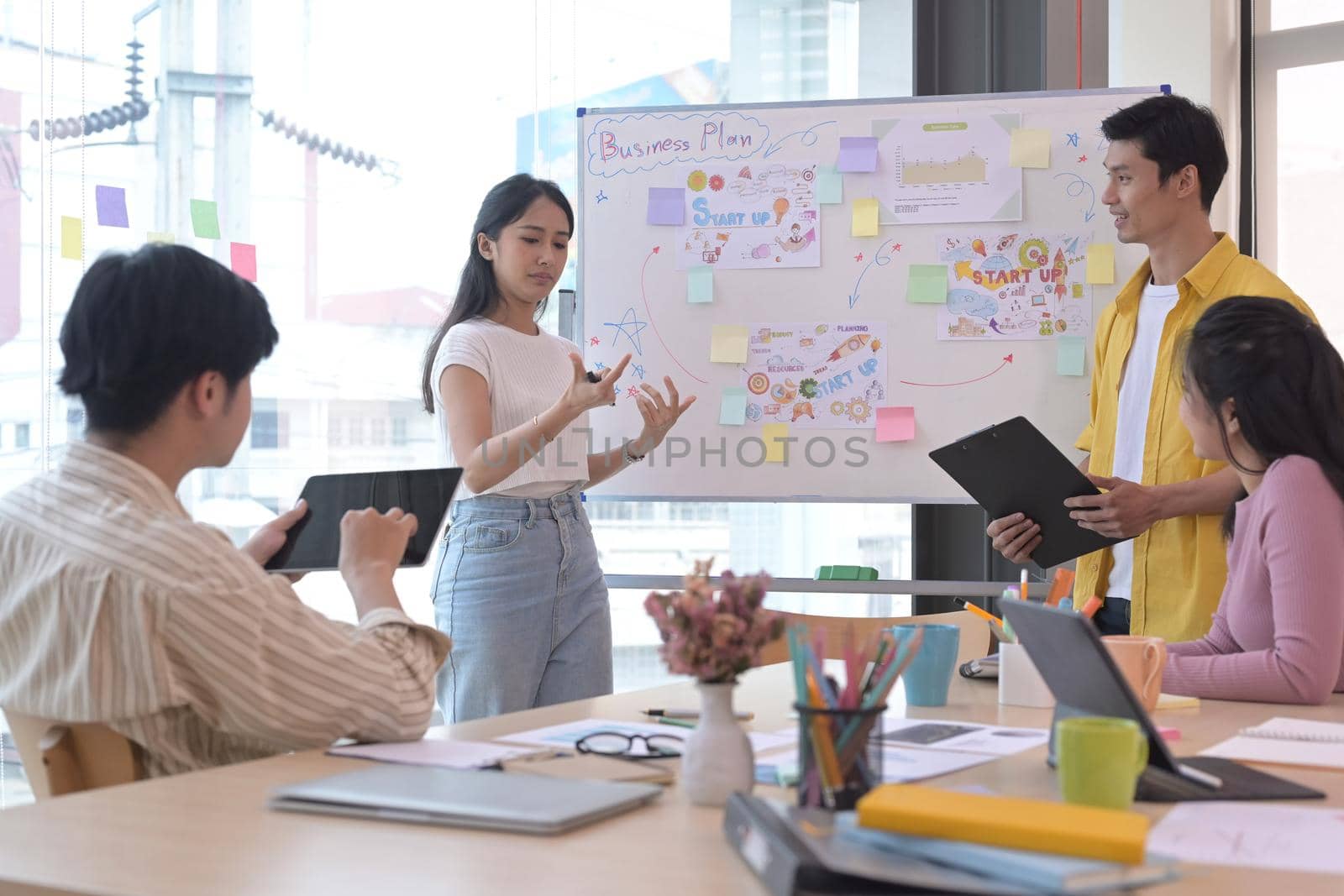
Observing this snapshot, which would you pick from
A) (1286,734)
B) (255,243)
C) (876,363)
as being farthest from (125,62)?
(1286,734)

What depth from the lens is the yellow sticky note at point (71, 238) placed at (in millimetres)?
2914

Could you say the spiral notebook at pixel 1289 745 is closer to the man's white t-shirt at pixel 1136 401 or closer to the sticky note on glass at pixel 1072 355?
the man's white t-shirt at pixel 1136 401

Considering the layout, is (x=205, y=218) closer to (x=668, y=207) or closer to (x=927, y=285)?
(x=668, y=207)

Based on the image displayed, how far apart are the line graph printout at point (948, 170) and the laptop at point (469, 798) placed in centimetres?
218

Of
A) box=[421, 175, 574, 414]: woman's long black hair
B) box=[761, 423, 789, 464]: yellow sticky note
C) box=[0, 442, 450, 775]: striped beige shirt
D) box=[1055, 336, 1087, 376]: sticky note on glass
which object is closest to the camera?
box=[0, 442, 450, 775]: striped beige shirt

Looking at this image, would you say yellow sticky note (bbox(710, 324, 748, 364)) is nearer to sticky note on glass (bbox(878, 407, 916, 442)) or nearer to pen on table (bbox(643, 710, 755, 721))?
sticky note on glass (bbox(878, 407, 916, 442))

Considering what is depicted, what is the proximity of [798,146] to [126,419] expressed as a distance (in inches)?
82.3

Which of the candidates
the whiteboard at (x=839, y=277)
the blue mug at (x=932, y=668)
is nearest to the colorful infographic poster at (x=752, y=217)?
the whiteboard at (x=839, y=277)

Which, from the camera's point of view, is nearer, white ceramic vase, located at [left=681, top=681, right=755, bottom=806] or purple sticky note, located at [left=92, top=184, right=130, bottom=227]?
white ceramic vase, located at [left=681, top=681, right=755, bottom=806]

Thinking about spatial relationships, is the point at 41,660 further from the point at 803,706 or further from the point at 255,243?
the point at 255,243

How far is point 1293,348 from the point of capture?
1.91 meters

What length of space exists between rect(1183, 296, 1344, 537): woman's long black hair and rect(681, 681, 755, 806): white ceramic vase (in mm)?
1102

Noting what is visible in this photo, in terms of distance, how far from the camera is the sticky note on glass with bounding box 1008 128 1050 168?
3.05 m

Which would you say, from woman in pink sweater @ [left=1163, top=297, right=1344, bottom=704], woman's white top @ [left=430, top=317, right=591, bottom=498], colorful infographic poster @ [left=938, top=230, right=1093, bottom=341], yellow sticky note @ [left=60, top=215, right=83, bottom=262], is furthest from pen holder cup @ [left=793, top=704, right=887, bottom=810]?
yellow sticky note @ [left=60, top=215, right=83, bottom=262]
